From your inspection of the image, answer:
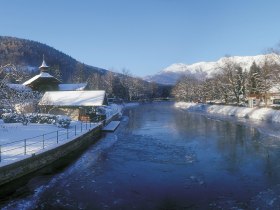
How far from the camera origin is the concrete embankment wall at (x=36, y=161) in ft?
56.3

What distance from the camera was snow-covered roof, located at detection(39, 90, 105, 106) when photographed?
149ft

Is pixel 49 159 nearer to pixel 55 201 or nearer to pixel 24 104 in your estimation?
pixel 55 201

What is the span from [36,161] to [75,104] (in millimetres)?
25250

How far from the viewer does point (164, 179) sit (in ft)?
60.2

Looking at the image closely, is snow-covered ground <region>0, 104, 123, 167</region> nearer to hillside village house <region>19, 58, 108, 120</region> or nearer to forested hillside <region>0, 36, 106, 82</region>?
hillside village house <region>19, 58, 108, 120</region>

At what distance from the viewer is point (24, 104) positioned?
4462cm

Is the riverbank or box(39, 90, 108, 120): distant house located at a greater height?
box(39, 90, 108, 120): distant house

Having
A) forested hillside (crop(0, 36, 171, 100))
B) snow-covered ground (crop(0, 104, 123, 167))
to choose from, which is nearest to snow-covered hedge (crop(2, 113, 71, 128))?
snow-covered ground (crop(0, 104, 123, 167))

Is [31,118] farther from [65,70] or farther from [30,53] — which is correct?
[65,70]

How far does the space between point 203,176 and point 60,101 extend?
31.3 meters

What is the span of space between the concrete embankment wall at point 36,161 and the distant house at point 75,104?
15482 mm

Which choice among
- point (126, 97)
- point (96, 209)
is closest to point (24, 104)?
point (96, 209)

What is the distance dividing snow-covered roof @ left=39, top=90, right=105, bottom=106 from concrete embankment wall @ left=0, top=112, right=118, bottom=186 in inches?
617

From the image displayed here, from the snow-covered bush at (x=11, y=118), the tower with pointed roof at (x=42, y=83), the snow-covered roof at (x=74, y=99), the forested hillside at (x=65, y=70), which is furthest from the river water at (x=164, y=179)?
the forested hillside at (x=65, y=70)
